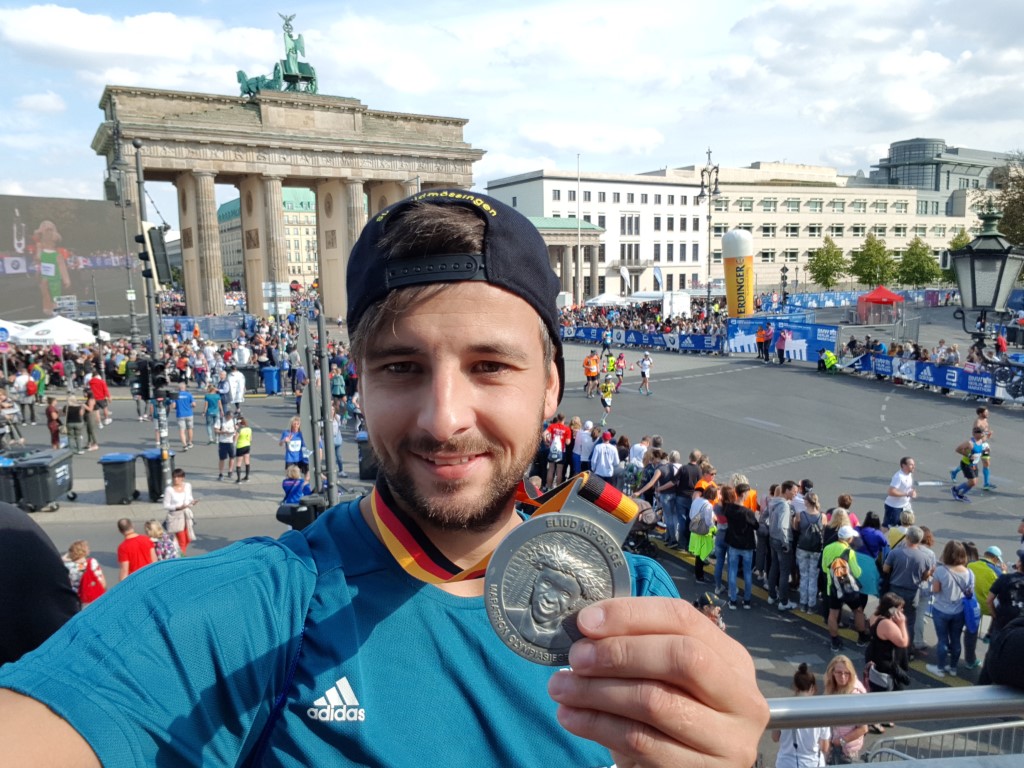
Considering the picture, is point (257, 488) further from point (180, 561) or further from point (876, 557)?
point (180, 561)

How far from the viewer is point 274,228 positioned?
56.1 meters

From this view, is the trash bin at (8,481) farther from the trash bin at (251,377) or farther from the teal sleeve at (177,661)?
the teal sleeve at (177,661)

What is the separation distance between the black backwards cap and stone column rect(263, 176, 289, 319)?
57.7 m

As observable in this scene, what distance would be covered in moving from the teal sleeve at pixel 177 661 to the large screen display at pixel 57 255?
47897 millimetres

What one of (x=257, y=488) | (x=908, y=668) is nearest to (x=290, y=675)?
(x=908, y=668)

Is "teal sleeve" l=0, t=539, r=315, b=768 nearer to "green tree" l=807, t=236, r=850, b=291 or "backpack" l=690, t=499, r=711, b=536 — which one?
"backpack" l=690, t=499, r=711, b=536

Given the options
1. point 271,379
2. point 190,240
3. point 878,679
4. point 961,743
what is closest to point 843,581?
point 878,679

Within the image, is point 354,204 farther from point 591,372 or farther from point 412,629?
point 412,629

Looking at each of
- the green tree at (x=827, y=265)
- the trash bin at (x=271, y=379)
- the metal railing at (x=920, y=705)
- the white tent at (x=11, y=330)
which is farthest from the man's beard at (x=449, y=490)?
the green tree at (x=827, y=265)

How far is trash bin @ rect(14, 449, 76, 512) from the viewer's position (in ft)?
45.5

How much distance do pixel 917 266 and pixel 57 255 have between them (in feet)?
255

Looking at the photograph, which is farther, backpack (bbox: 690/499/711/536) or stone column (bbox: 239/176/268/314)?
stone column (bbox: 239/176/268/314)

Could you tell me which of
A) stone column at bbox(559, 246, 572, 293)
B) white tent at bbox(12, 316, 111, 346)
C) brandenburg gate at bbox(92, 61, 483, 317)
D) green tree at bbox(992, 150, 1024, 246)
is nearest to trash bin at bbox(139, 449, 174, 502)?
white tent at bbox(12, 316, 111, 346)

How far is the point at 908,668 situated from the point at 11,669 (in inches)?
372
